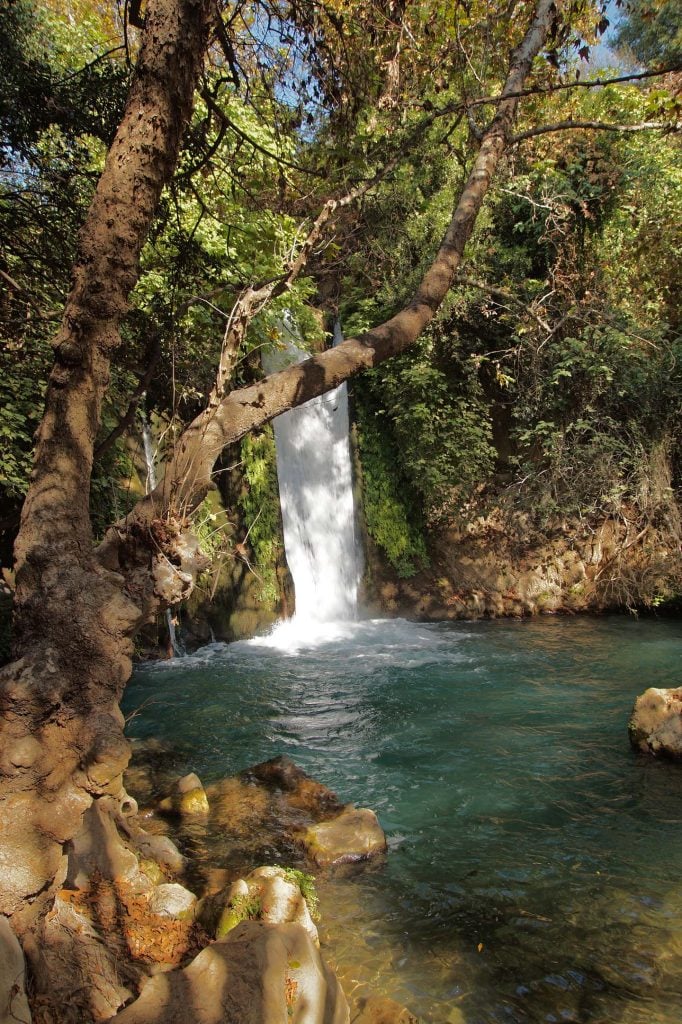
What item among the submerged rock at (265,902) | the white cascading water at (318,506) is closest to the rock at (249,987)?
the submerged rock at (265,902)

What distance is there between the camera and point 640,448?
11.0 metres

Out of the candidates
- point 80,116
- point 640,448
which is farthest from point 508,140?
point 640,448

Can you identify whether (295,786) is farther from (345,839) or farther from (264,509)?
(264,509)

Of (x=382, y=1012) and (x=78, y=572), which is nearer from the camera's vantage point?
(x=382, y=1012)

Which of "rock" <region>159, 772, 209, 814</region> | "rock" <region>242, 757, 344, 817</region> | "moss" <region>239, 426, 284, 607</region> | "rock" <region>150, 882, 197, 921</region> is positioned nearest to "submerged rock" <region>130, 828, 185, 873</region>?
"rock" <region>150, 882, 197, 921</region>

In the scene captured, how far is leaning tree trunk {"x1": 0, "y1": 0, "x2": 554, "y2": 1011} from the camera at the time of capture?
2785 millimetres

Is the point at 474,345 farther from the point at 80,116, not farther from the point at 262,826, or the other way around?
the point at 262,826

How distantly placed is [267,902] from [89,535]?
192 centimetres

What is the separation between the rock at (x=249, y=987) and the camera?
6.74ft

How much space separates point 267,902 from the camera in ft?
10.5

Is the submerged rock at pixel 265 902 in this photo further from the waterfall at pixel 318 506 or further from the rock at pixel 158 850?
the waterfall at pixel 318 506

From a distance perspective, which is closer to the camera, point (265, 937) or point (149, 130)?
point (265, 937)

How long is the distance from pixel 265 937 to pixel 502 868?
2.23m

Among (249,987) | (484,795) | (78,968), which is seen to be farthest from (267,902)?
(484,795)
